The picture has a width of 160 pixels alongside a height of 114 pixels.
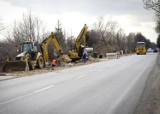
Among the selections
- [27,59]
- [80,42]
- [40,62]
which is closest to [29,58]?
[27,59]

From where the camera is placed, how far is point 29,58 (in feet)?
103

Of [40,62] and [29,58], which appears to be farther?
[40,62]

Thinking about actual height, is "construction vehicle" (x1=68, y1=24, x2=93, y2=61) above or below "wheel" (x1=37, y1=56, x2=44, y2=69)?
above

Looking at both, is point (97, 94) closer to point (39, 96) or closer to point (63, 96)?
point (63, 96)

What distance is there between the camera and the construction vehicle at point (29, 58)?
2952 cm

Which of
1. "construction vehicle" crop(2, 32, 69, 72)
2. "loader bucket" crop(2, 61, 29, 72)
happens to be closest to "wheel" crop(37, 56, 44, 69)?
"construction vehicle" crop(2, 32, 69, 72)

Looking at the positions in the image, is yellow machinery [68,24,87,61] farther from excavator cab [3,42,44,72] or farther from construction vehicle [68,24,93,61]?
excavator cab [3,42,44,72]

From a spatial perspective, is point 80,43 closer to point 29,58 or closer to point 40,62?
point 40,62

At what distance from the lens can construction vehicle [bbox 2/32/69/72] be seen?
29.5 meters

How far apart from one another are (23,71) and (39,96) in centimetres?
1709

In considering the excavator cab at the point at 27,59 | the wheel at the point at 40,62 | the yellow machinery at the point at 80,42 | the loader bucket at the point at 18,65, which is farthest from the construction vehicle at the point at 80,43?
the loader bucket at the point at 18,65

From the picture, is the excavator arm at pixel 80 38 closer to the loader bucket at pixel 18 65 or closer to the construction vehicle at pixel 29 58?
the construction vehicle at pixel 29 58

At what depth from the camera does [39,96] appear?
12.4 m

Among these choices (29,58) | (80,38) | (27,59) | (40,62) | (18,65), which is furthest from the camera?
(80,38)
